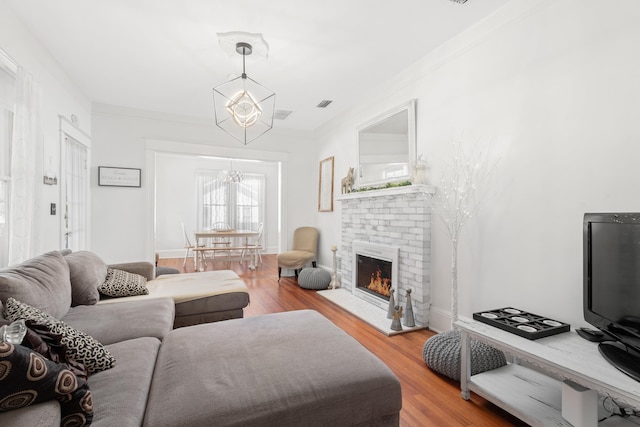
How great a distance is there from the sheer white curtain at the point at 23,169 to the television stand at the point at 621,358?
3756mm

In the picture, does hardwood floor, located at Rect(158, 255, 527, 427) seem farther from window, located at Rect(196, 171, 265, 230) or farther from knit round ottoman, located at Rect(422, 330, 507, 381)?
window, located at Rect(196, 171, 265, 230)

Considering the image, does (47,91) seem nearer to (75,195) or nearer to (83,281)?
(75,195)

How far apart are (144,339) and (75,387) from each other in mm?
773

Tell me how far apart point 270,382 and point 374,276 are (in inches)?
109

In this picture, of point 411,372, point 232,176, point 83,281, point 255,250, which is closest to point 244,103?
point 83,281

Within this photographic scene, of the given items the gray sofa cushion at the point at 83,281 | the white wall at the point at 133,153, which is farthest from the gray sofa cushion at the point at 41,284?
the white wall at the point at 133,153

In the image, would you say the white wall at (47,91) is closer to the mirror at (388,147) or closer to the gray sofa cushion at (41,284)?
the gray sofa cushion at (41,284)

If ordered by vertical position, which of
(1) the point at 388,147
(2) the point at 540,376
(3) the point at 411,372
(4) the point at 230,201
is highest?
(1) the point at 388,147

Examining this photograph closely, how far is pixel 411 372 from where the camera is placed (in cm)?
225

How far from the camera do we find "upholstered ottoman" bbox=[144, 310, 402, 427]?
1124mm

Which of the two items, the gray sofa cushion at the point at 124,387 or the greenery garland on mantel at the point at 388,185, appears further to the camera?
the greenery garland on mantel at the point at 388,185

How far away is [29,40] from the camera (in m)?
2.67

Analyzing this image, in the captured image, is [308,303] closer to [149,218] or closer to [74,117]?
[149,218]

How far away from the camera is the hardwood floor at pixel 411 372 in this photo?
1.74 m
